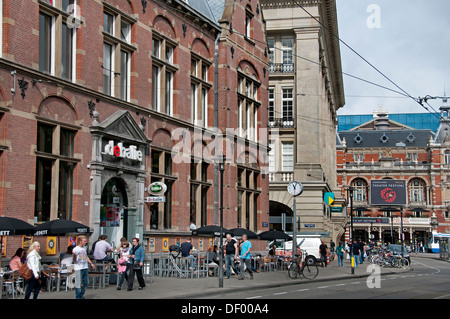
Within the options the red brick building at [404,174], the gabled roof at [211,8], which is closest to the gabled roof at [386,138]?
the red brick building at [404,174]

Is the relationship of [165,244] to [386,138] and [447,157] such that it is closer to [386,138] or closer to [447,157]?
[447,157]

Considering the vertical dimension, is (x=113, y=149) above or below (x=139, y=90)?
below

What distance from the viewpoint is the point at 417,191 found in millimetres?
119688

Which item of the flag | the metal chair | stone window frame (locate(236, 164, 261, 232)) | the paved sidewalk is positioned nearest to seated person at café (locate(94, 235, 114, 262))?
Answer: the paved sidewalk

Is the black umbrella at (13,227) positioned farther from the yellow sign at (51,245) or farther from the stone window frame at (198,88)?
the stone window frame at (198,88)

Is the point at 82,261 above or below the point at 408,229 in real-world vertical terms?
above

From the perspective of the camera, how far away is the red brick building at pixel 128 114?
19375 millimetres

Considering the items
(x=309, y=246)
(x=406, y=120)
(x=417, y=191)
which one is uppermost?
(x=406, y=120)

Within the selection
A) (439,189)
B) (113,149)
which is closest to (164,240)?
(113,149)

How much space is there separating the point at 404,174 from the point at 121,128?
103802 millimetres

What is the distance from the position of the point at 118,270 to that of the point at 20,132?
17.2ft

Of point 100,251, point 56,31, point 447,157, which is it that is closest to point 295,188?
point 100,251
